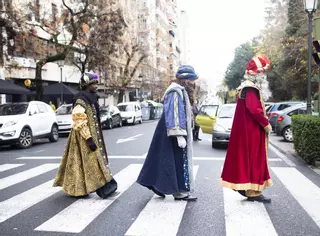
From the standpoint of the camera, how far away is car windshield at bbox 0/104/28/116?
13696 mm

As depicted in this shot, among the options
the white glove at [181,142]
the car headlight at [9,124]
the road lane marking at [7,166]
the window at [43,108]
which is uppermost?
the window at [43,108]

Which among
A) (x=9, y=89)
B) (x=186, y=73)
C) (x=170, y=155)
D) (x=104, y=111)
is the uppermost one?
(x=9, y=89)

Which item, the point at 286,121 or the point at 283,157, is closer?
the point at 283,157

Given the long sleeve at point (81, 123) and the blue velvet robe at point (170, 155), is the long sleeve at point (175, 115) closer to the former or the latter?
the blue velvet robe at point (170, 155)

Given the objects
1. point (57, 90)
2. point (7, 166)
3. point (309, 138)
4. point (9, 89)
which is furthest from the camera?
point (57, 90)

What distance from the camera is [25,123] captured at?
1344 cm

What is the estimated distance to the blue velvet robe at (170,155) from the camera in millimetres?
5320

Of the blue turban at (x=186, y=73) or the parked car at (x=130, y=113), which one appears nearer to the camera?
the blue turban at (x=186, y=73)

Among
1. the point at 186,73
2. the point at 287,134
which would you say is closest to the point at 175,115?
the point at 186,73

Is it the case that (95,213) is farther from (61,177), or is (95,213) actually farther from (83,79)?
(83,79)

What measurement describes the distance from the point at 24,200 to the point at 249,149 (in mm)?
3303

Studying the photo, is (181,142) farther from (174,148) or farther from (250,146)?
(250,146)

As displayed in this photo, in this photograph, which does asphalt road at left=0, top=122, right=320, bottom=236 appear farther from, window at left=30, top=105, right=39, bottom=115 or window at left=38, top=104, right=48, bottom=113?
window at left=38, top=104, right=48, bottom=113

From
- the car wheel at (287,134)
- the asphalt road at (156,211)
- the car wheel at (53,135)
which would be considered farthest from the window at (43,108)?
the car wheel at (287,134)
